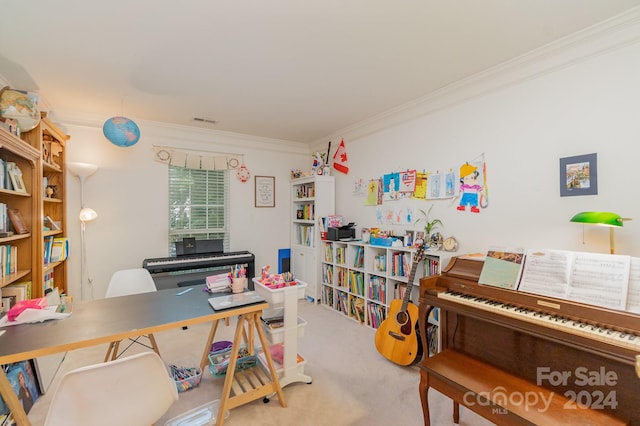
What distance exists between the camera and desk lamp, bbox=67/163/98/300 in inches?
117

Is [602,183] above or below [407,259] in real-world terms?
above

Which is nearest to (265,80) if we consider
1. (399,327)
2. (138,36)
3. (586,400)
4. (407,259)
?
(138,36)

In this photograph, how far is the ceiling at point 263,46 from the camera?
1.59 meters

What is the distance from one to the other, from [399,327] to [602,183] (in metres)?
1.75

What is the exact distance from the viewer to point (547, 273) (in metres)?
1.57

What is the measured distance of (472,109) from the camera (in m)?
2.48

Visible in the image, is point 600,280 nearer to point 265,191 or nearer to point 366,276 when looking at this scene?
point 366,276

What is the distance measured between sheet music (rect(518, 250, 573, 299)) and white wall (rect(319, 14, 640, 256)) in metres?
0.51

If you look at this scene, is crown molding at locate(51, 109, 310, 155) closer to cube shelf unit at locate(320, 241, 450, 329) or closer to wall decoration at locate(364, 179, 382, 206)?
wall decoration at locate(364, 179, 382, 206)

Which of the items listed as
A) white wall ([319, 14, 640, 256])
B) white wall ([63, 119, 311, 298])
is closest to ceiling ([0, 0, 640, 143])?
white wall ([319, 14, 640, 256])

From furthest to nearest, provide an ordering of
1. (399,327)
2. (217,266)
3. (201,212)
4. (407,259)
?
(201,212), (217,266), (407,259), (399,327)

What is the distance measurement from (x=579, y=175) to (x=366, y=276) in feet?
6.65

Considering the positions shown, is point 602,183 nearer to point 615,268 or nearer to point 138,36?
point 615,268

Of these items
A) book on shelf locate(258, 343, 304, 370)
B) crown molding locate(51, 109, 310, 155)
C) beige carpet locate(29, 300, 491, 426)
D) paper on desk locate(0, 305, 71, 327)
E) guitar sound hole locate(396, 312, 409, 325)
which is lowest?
beige carpet locate(29, 300, 491, 426)
